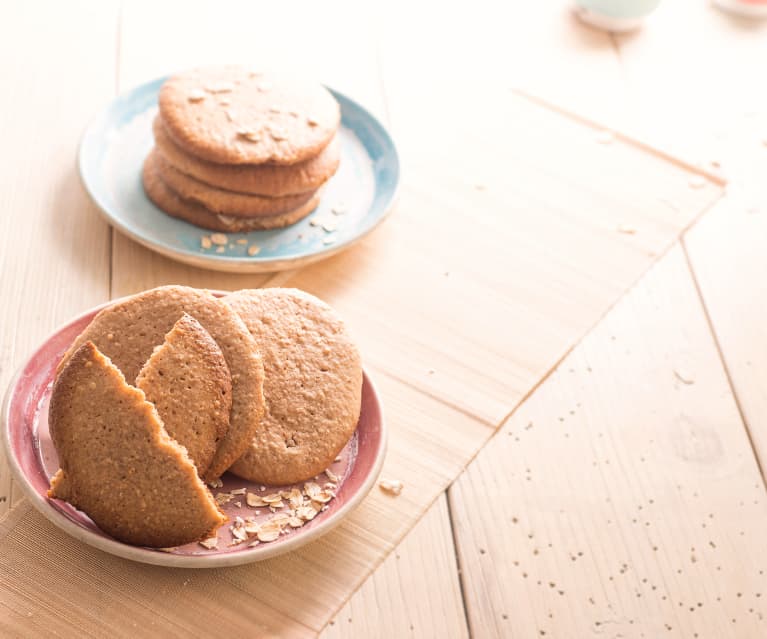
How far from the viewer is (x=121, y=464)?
2.71 ft

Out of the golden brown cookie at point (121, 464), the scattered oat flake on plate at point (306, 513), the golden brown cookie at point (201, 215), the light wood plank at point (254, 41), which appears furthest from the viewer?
the light wood plank at point (254, 41)

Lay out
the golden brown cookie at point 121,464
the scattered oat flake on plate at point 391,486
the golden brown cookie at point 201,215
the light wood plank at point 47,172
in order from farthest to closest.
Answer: the golden brown cookie at point 201,215 < the light wood plank at point 47,172 < the scattered oat flake on plate at point 391,486 < the golden brown cookie at point 121,464

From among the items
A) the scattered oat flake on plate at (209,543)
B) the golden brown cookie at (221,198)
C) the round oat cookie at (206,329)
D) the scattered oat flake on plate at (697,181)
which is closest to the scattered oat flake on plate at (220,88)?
the golden brown cookie at (221,198)

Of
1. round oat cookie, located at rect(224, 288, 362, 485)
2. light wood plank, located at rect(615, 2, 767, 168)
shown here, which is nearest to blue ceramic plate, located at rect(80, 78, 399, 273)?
round oat cookie, located at rect(224, 288, 362, 485)

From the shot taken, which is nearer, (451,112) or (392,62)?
(451,112)

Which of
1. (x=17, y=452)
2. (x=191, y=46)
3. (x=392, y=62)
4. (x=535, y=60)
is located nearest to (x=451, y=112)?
(x=392, y=62)

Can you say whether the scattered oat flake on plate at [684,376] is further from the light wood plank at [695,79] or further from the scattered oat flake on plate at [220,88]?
the scattered oat flake on plate at [220,88]

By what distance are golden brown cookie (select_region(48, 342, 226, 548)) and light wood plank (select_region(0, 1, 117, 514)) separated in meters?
0.18

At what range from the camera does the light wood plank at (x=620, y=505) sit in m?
0.99

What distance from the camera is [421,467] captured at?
1091 millimetres

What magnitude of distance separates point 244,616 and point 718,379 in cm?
74

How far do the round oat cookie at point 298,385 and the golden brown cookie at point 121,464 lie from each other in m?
0.11

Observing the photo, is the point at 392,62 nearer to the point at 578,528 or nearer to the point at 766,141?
the point at 766,141

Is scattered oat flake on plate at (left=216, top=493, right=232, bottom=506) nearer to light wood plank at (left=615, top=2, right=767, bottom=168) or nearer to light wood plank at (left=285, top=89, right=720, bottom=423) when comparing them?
light wood plank at (left=285, top=89, right=720, bottom=423)
